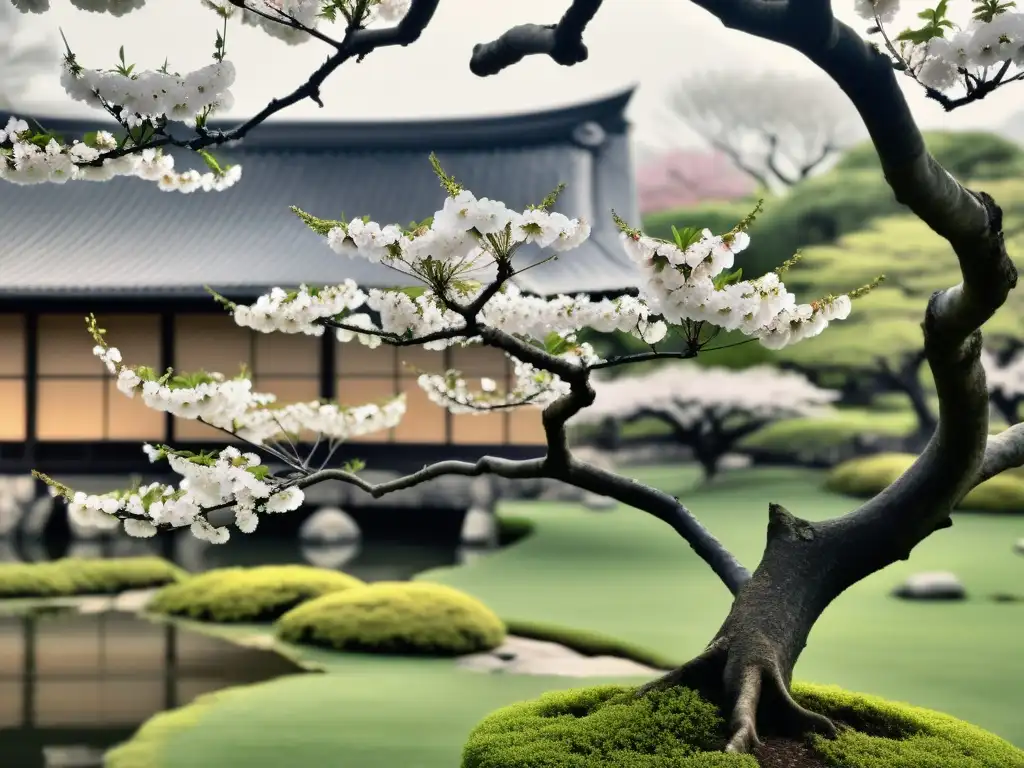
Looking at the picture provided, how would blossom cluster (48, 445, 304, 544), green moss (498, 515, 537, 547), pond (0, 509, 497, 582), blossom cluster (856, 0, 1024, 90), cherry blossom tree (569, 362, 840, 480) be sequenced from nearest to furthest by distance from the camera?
blossom cluster (856, 0, 1024, 90), blossom cluster (48, 445, 304, 544), pond (0, 509, 497, 582), green moss (498, 515, 537, 547), cherry blossom tree (569, 362, 840, 480)

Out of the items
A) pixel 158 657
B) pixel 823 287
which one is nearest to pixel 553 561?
pixel 158 657

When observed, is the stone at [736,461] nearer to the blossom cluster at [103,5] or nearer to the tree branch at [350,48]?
the tree branch at [350,48]

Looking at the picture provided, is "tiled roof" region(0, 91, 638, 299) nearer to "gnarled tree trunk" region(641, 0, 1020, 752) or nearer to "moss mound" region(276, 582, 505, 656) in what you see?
"moss mound" region(276, 582, 505, 656)

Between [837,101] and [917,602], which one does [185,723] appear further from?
[837,101]

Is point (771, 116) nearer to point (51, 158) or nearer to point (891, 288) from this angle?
point (891, 288)

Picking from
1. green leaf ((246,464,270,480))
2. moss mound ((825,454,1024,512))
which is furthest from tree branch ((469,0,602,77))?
moss mound ((825,454,1024,512))

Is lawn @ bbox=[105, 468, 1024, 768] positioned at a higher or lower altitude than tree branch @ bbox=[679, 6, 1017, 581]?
lower

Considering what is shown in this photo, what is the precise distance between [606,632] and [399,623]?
65.0 inches

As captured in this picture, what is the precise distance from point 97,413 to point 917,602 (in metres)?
10.3

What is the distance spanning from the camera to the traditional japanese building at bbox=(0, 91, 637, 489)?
1440 centimetres

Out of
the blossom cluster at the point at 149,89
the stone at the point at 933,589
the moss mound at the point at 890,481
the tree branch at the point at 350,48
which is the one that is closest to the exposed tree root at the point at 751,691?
the tree branch at the point at 350,48

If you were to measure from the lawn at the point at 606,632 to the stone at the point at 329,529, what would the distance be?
A: 213 centimetres

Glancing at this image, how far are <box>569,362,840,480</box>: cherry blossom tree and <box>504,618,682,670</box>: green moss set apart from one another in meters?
10.9

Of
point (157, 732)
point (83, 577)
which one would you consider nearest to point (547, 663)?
point (157, 732)
